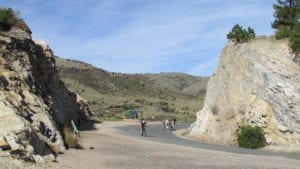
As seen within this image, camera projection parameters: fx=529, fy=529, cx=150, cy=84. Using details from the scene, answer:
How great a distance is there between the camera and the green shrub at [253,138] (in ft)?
121

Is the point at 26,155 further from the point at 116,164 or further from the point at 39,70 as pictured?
the point at 39,70

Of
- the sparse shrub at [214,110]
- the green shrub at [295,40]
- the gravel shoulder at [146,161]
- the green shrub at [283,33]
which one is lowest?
the gravel shoulder at [146,161]

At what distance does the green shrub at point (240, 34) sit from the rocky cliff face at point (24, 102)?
53.5 feet

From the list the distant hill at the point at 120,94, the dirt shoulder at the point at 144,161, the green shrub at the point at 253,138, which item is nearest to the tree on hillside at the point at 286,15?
the green shrub at the point at 253,138

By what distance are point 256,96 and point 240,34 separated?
267 inches

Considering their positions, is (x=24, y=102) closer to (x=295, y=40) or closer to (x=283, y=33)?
(x=295, y=40)

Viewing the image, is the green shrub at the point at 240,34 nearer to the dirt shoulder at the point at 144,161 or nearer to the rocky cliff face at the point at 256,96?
the rocky cliff face at the point at 256,96

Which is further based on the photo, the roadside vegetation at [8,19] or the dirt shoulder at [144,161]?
the roadside vegetation at [8,19]

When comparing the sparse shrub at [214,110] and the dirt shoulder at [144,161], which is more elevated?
the sparse shrub at [214,110]

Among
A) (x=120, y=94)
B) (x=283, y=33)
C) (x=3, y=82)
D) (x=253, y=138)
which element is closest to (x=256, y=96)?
(x=253, y=138)

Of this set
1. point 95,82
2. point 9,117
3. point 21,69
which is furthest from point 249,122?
point 95,82

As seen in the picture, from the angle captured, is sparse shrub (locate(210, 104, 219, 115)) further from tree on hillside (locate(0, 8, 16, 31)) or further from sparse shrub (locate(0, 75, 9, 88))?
sparse shrub (locate(0, 75, 9, 88))

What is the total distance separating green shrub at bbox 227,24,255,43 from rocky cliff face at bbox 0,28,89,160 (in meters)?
Answer: 16.3

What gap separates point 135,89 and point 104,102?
2241 cm
